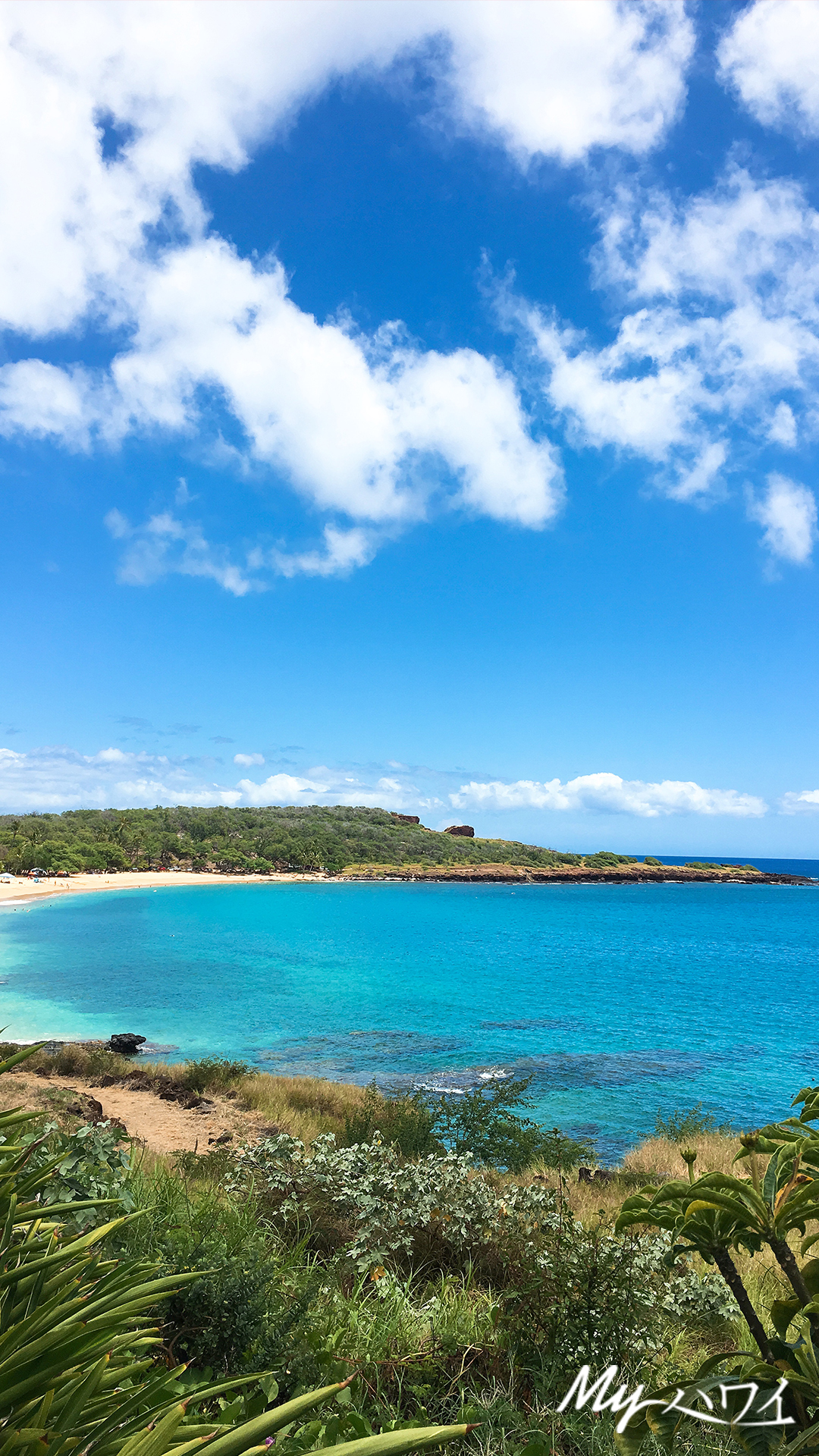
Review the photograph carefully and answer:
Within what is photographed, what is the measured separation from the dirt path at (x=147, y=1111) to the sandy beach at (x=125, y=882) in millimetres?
61436

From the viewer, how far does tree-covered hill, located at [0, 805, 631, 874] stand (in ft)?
332

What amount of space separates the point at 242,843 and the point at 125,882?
33.8 meters

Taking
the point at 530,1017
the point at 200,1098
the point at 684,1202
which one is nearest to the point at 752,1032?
the point at 530,1017

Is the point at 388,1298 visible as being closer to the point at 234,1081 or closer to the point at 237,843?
the point at 234,1081

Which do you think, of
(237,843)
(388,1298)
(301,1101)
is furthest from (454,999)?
(237,843)

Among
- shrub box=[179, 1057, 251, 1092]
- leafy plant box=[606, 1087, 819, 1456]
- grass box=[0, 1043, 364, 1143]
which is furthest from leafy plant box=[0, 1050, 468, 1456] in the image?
shrub box=[179, 1057, 251, 1092]

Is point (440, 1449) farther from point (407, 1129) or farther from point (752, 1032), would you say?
point (752, 1032)

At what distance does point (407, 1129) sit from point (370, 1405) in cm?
834

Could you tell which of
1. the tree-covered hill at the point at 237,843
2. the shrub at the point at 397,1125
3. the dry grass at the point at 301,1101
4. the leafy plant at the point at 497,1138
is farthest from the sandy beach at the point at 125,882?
the leafy plant at the point at 497,1138

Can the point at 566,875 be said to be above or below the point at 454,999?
below

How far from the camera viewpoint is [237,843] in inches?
5007

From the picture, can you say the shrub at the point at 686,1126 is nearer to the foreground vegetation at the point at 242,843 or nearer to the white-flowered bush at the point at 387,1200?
the white-flowered bush at the point at 387,1200

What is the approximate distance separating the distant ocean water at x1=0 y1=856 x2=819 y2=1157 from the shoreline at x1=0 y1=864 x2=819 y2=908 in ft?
40.9

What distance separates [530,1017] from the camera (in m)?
30.1
